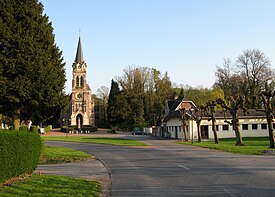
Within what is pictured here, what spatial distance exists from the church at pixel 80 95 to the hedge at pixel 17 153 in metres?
89.6

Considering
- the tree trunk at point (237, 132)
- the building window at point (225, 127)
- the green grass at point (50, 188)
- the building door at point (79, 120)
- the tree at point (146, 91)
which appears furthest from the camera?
the building door at point (79, 120)

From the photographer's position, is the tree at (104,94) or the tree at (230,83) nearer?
the tree at (230,83)

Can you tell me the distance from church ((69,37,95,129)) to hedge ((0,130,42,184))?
294ft

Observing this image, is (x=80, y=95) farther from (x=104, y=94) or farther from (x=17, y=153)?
(x=17, y=153)

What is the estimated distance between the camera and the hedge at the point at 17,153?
1116cm

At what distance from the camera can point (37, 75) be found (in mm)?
23859

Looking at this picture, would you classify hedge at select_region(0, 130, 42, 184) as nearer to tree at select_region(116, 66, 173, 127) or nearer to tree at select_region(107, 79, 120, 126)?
tree at select_region(116, 66, 173, 127)

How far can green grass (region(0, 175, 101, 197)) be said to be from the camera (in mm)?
10375

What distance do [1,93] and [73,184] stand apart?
12771mm

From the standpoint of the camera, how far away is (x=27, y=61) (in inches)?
927

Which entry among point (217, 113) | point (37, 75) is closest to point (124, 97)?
point (217, 113)

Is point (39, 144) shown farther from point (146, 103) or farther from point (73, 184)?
point (146, 103)

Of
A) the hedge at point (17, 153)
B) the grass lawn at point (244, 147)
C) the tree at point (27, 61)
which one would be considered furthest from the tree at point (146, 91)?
the hedge at point (17, 153)

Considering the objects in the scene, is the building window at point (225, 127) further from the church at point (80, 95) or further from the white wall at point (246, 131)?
the church at point (80, 95)
